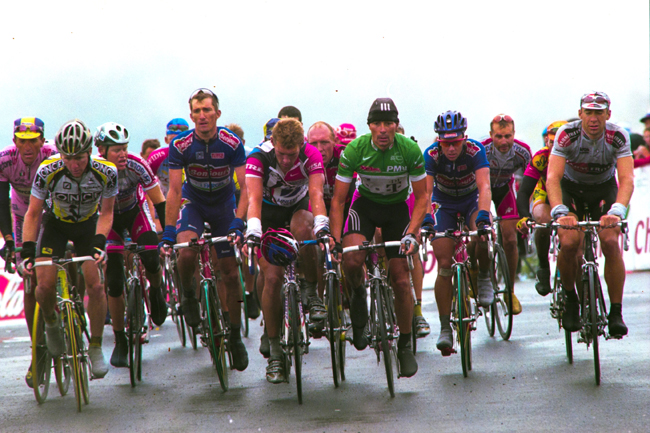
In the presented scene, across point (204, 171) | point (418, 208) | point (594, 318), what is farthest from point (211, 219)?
point (594, 318)

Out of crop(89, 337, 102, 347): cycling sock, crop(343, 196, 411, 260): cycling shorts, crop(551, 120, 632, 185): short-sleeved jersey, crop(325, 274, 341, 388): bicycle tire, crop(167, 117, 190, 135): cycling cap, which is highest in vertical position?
crop(167, 117, 190, 135): cycling cap

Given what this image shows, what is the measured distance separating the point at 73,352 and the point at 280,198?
2.25 meters

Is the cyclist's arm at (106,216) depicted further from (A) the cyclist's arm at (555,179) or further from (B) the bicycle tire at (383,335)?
(A) the cyclist's arm at (555,179)

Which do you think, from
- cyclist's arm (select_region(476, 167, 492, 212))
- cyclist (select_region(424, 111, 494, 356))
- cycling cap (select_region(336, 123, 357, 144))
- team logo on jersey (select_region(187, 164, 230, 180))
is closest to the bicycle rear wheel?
team logo on jersey (select_region(187, 164, 230, 180))

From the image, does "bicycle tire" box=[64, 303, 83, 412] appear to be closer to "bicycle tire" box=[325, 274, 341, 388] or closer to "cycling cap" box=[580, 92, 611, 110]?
"bicycle tire" box=[325, 274, 341, 388]

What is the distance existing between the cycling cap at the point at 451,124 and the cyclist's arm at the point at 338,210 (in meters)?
1.50

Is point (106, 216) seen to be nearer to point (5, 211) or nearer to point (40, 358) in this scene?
point (40, 358)

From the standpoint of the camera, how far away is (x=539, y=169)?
9.02 meters

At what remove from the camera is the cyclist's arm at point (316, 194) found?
22.2ft

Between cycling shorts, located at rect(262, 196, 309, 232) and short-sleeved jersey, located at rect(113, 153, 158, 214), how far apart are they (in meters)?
1.72

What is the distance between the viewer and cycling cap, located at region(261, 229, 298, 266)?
6.51 meters

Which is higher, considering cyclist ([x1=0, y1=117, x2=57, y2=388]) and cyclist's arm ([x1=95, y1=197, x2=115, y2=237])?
cyclist ([x1=0, y1=117, x2=57, y2=388])

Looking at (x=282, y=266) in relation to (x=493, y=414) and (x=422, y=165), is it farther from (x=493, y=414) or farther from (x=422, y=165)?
(x=493, y=414)

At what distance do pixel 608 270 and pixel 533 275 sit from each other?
992 centimetres
